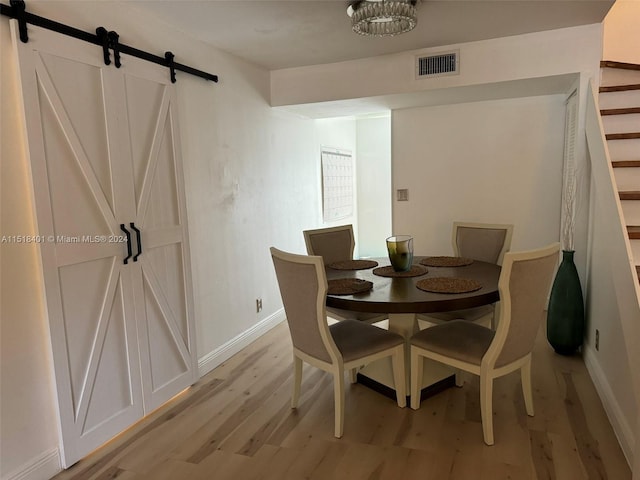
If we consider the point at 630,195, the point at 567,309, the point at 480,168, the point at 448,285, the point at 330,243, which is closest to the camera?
the point at 448,285

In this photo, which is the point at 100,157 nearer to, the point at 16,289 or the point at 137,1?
the point at 16,289

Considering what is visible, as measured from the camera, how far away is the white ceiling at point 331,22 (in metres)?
2.42

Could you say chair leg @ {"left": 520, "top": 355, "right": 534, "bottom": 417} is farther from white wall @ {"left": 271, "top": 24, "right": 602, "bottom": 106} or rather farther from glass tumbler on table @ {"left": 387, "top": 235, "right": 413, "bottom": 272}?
white wall @ {"left": 271, "top": 24, "right": 602, "bottom": 106}

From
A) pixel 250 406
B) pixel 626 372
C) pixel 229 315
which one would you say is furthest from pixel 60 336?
pixel 626 372

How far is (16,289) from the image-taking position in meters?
1.80

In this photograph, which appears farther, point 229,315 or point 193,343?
point 229,315

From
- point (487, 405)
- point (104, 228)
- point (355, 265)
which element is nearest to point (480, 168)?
point (355, 265)

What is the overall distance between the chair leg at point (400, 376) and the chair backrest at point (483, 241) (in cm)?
125

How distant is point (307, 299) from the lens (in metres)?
2.13

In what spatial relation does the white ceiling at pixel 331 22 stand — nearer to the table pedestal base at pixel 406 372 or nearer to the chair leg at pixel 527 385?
the table pedestal base at pixel 406 372

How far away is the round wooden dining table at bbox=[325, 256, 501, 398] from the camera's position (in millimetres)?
2062

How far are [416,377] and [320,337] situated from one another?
668mm

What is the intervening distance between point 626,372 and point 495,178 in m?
2.33

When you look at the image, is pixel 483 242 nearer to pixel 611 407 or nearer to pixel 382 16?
pixel 611 407
